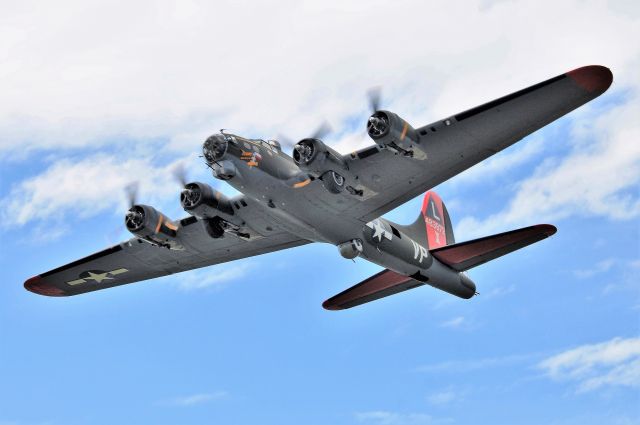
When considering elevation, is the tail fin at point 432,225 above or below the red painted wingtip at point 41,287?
above

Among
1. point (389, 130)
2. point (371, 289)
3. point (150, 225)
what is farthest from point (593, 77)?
point (150, 225)

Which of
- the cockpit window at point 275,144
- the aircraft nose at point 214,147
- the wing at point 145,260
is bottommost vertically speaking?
the aircraft nose at point 214,147

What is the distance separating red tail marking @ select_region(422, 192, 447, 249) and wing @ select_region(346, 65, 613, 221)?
7.81 m

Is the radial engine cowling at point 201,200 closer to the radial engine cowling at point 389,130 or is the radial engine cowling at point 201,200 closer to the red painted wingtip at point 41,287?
the radial engine cowling at point 389,130

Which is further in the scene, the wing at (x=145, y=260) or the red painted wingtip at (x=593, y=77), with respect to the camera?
the wing at (x=145, y=260)

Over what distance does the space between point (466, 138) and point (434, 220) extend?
38.7 ft

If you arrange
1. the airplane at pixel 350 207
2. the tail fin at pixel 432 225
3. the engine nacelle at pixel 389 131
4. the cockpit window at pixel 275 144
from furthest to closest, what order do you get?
1. the tail fin at pixel 432 225
2. the cockpit window at pixel 275 144
3. the airplane at pixel 350 207
4. the engine nacelle at pixel 389 131

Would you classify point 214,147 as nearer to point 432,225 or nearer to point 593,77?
point 593,77

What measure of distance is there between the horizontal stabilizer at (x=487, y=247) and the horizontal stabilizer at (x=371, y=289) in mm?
2168

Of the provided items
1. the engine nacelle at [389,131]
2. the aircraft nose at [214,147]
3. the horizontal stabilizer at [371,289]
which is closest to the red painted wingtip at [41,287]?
the horizontal stabilizer at [371,289]

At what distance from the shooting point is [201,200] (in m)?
35.0

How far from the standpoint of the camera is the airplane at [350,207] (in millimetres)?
30844

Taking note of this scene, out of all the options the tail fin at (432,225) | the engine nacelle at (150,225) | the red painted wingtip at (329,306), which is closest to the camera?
the engine nacelle at (150,225)

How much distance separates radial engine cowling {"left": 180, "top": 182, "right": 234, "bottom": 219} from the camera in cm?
3506
